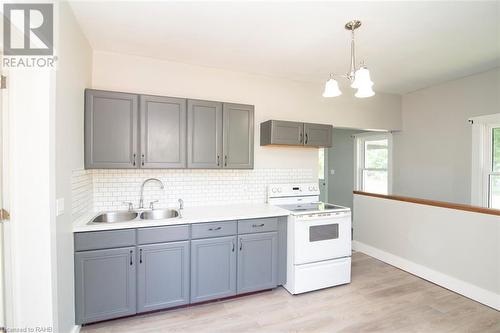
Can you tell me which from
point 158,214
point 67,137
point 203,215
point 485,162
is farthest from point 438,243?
point 67,137

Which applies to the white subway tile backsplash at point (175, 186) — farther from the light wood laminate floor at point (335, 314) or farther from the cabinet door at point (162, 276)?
the light wood laminate floor at point (335, 314)

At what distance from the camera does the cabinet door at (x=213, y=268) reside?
236cm

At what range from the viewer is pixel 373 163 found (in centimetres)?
484

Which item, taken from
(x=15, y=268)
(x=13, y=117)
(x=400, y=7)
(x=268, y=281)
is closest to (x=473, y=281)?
(x=268, y=281)

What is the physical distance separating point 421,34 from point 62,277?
3657mm

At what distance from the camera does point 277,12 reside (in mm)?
1963

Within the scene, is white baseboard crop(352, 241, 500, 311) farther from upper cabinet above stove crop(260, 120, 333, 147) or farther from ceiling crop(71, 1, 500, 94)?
ceiling crop(71, 1, 500, 94)

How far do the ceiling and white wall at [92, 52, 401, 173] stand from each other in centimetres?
14

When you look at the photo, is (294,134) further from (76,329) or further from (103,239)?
(76,329)

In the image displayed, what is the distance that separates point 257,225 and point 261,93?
5.95 feet

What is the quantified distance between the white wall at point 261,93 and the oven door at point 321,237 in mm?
1009

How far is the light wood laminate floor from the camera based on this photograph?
83.3 inches

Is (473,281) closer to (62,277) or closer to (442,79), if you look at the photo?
(442,79)

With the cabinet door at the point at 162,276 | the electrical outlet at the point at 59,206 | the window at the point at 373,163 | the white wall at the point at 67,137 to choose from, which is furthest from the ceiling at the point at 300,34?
the cabinet door at the point at 162,276
